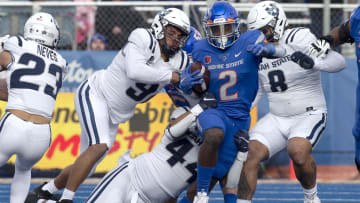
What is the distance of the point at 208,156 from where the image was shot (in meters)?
4.78

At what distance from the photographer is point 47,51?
19.5 feet

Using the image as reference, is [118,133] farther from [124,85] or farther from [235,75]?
[235,75]

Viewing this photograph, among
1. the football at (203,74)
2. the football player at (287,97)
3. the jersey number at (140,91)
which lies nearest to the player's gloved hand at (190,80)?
the football at (203,74)

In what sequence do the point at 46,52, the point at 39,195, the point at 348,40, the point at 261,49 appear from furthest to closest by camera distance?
the point at 39,195 < the point at 348,40 < the point at 46,52 < the point at 261,49

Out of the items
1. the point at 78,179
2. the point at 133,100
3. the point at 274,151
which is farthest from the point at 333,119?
the point at 78,179

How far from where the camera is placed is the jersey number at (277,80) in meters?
6.68

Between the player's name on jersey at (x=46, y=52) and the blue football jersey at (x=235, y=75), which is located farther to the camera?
the player's name on jersey at (x=46, y=52)

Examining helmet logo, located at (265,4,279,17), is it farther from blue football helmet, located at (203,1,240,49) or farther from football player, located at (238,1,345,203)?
blue football helmet, located at (203,1,240,49)

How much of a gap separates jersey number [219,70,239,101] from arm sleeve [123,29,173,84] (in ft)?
2.15

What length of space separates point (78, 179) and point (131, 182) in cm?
97

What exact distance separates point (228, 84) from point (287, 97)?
5.51 feet

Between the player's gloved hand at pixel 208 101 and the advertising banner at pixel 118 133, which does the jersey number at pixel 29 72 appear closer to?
the player's gloved hand at pixel 208 101

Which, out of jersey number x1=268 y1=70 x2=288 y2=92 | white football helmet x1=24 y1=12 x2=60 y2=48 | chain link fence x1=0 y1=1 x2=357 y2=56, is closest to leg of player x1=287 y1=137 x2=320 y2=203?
jersey number x1=268 y1=70 x2=288 y2=92

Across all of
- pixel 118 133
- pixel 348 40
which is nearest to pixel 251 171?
pixel 348 40
